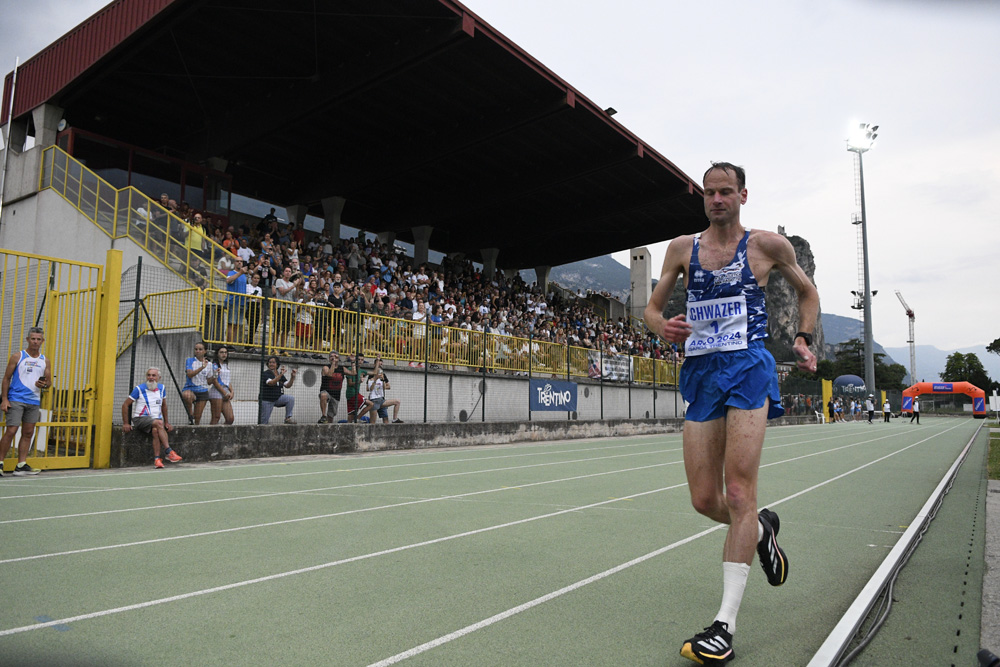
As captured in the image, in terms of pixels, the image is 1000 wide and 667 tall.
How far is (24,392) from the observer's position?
9422 millimetres

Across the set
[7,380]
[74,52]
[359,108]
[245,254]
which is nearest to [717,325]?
[7,380]

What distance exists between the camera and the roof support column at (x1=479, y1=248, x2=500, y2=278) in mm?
38906

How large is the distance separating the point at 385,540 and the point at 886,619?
3.36 metres

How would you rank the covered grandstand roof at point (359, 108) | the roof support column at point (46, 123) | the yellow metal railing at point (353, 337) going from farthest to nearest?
the roof support column at point (46, 123) < the covered grandstand roof at point (359, 108) < the yellow metal railing at point (353, 337)

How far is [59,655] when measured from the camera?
2.99m

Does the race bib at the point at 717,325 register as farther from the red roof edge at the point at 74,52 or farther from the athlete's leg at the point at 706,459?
the red roof edge at the point at 74,52

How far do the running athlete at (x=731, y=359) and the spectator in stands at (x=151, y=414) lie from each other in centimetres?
928

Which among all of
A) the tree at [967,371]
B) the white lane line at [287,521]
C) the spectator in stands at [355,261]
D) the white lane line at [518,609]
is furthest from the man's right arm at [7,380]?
the tree at [967,371]

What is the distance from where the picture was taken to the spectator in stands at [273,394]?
13547mm

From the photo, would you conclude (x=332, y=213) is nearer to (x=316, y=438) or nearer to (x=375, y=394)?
(x=375, y=394)

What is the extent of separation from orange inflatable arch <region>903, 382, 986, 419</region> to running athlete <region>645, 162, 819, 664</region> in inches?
2063

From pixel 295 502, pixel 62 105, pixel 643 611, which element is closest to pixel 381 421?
pixel 295 502

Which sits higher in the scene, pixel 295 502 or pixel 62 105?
pixel 62 105

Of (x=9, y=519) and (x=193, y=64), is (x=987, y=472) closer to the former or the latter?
(x=9, y=519)
